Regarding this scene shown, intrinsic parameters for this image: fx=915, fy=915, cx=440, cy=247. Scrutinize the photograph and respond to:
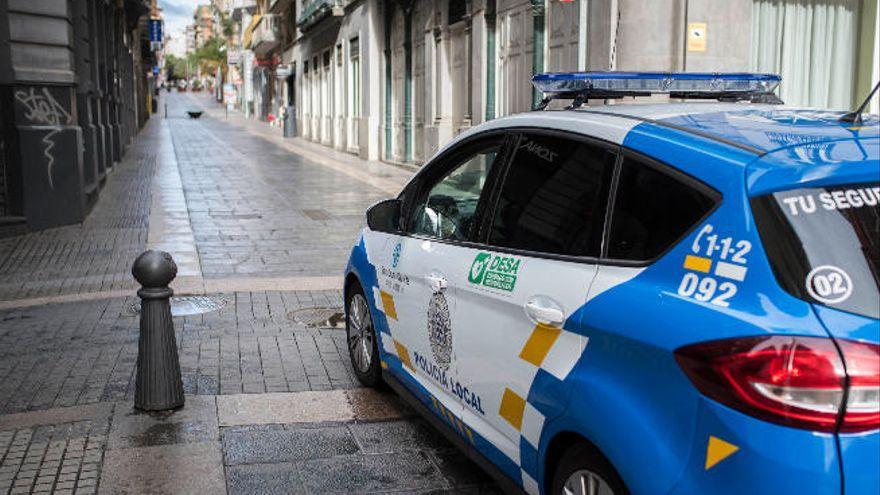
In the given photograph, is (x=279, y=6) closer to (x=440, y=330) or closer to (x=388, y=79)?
(x=388, y=79)

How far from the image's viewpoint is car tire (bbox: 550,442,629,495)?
8.97ft

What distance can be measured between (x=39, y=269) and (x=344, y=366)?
5157 millimetres

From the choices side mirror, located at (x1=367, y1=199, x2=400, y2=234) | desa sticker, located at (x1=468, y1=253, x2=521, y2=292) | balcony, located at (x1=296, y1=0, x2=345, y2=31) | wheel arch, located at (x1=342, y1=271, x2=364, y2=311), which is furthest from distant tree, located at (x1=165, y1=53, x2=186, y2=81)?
desa sticker, located at (x1=468, y1=253, x2=521, y2=292)

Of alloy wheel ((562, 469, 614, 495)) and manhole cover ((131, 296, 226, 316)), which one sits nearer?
alloy wheel ((562, 469, 614, 495))

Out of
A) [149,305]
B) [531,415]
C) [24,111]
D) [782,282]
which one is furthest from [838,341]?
[24,111]

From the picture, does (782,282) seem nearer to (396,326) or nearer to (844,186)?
(844,186)

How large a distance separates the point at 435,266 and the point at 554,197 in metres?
0.92

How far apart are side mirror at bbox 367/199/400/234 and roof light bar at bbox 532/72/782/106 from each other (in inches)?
49.9

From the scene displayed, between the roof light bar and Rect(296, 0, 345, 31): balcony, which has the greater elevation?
Rect(296, 0, 345, 31): balcony

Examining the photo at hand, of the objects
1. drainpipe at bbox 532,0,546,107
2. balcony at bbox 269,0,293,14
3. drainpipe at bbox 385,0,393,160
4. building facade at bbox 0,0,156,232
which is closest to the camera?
building facade at bbox 0,0,156,232

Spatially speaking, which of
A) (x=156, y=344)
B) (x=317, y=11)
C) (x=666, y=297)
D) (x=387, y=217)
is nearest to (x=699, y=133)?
(x=666, y=297)

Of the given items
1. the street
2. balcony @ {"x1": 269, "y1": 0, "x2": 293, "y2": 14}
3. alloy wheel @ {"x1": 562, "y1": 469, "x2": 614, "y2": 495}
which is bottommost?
the street

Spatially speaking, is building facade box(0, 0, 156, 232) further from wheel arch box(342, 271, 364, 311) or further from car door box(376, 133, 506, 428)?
car door box(376, 133, 506, 428)

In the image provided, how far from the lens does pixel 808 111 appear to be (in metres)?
3.30
